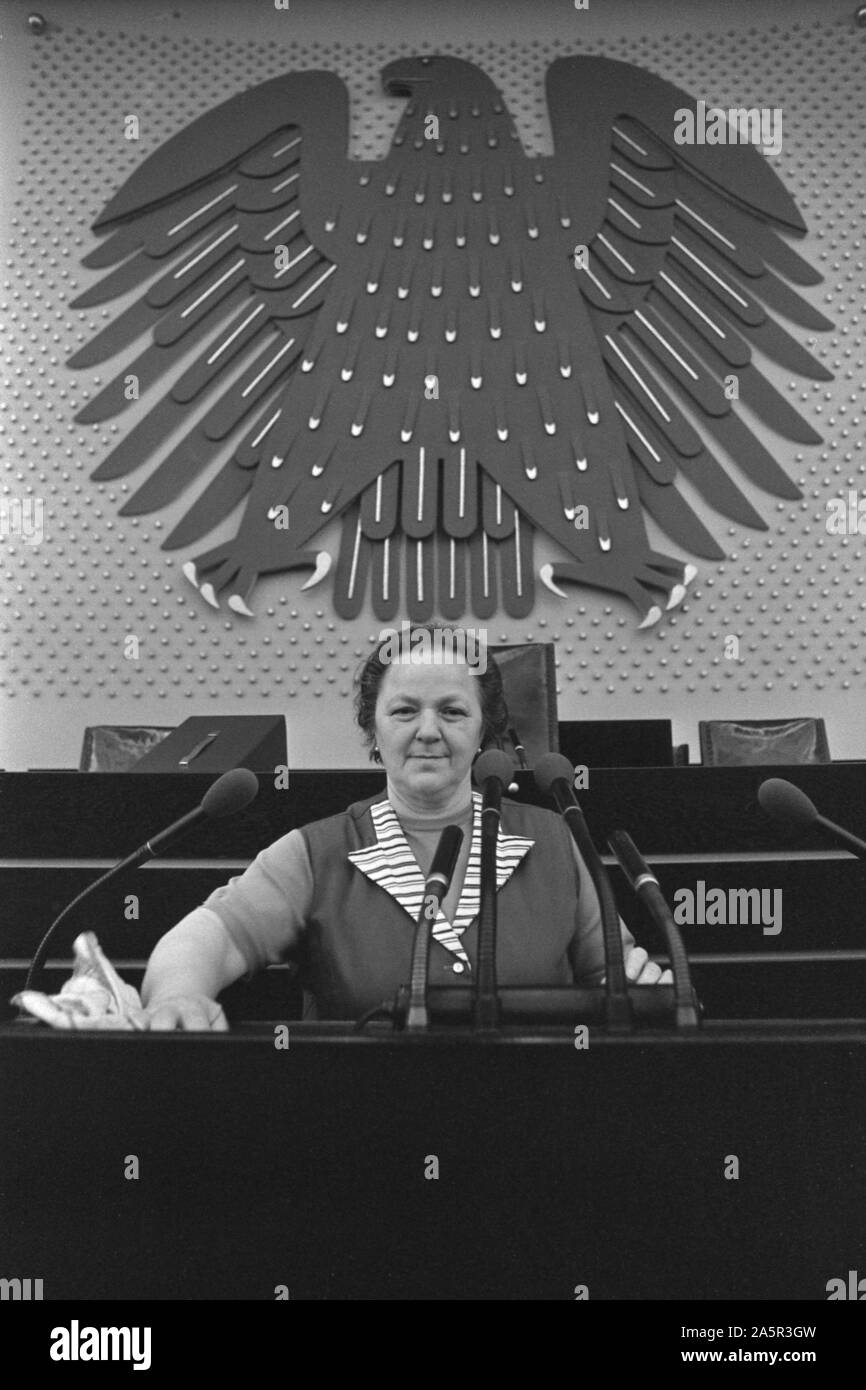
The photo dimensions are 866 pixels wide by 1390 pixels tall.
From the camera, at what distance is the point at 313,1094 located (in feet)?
2.96

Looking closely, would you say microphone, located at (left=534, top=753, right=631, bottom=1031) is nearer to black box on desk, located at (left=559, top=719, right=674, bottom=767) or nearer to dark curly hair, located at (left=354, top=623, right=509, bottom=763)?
dark curly hair, located at (left=354, top=623, right=509, bottom=763)

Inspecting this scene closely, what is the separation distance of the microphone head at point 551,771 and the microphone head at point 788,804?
23cm

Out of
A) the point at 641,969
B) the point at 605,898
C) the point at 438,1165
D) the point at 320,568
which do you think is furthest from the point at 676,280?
the point at 438,1165

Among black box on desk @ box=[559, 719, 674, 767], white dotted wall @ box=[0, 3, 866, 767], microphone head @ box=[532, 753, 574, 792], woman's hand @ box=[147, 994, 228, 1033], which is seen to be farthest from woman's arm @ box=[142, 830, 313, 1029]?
white dotted wall @ box=[0, 3, 866, 767]

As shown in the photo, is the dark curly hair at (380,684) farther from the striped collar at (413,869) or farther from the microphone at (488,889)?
the microphone at (488,889)

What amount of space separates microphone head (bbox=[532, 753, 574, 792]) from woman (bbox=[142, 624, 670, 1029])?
158 millimetres

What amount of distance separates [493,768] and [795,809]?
0.36 meters

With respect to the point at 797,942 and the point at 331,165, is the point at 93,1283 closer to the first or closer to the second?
the point at 797,942

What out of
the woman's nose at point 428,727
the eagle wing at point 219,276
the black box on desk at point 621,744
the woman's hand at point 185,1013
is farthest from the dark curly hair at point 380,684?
the eagle wing at point 219,276

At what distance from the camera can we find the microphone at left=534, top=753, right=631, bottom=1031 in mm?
979

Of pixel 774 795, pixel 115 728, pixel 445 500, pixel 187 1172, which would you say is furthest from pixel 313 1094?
pixel 445 500

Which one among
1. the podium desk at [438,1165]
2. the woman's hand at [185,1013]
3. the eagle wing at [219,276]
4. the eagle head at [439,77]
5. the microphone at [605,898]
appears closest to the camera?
the podium desk at [438,1165]

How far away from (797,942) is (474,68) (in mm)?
4289

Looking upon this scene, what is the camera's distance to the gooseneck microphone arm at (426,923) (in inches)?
39.1
